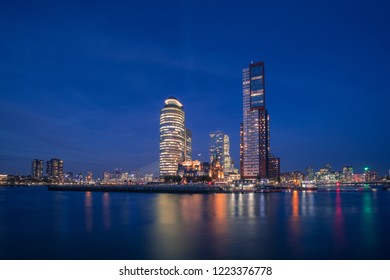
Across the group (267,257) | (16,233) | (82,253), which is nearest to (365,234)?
(267,257)

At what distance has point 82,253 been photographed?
27156 millimetres

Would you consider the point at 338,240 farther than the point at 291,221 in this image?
No

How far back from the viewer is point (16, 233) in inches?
1453

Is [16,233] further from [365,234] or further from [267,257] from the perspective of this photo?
[365,234]
